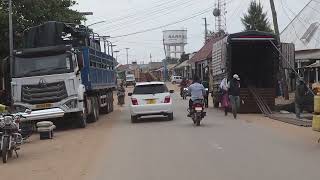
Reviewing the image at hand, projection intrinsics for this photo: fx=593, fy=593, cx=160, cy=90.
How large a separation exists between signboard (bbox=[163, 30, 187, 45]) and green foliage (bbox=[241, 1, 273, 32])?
6027 cm

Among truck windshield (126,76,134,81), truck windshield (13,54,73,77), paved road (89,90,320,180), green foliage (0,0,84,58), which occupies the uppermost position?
green foliage (0,0,84,58)

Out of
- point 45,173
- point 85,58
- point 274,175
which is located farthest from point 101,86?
point 274,175

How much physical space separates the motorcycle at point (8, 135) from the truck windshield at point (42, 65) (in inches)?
270

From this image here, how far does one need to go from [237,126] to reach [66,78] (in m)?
6.02

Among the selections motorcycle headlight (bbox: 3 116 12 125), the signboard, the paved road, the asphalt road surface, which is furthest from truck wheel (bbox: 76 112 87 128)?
the signboard

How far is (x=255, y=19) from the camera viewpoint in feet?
252

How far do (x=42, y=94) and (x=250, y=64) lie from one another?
12.1m

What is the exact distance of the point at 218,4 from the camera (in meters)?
72.9

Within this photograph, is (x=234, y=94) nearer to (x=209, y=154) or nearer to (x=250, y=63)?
(x=250, y=63)

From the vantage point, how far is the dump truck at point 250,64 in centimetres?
2584

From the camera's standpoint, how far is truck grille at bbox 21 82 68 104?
20.2 meters

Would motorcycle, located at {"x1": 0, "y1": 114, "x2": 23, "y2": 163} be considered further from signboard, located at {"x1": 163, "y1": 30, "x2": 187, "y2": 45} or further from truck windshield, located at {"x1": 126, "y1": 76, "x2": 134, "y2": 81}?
signboard, located at {"x1": 163, "y1": 30, "x2": 187, "y2": 45}

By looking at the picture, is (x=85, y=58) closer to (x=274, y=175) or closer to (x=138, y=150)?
(x=138, y=150)

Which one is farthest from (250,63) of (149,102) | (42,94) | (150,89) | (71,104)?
(42,94)
